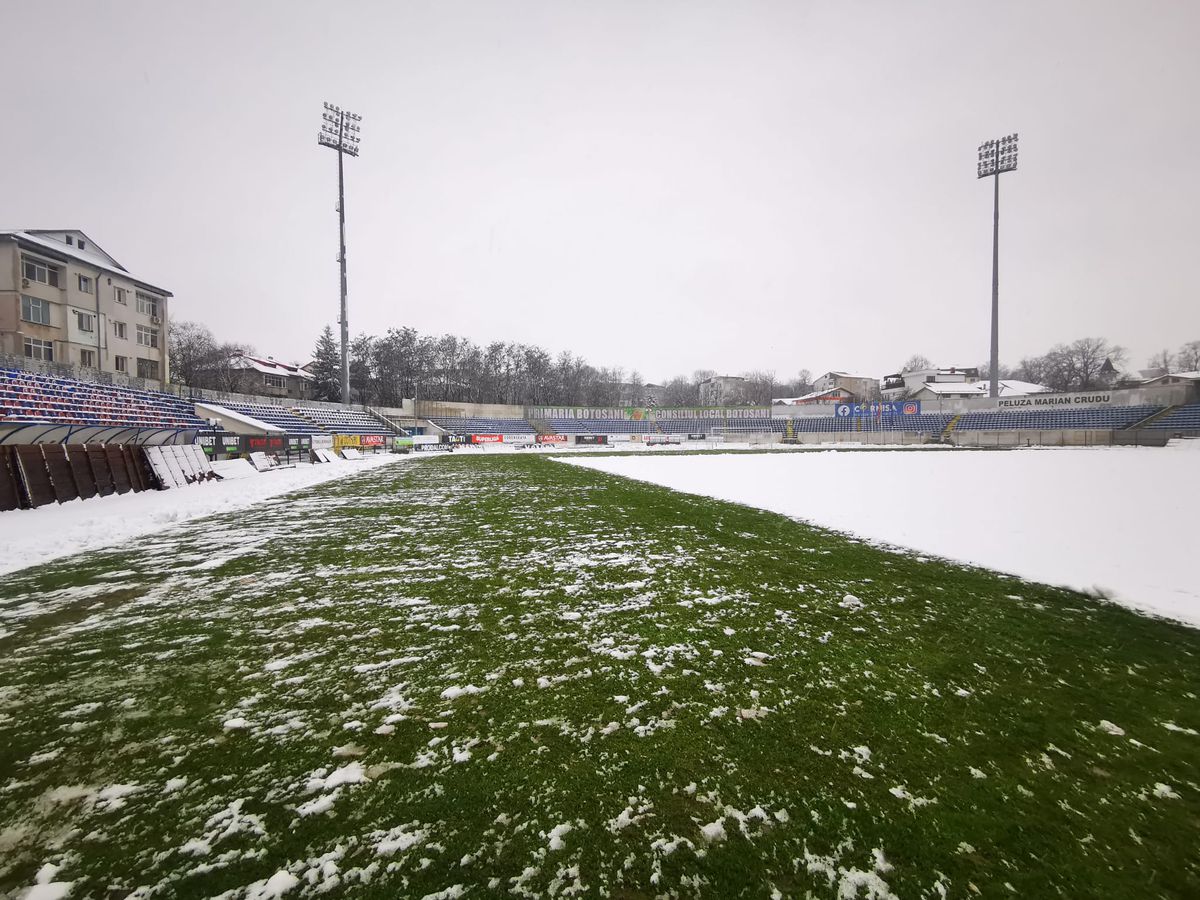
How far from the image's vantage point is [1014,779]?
7.51ft

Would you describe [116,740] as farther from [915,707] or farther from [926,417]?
[926,417]

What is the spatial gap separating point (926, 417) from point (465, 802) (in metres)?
69.9

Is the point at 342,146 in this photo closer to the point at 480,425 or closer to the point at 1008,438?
the point at 480,425

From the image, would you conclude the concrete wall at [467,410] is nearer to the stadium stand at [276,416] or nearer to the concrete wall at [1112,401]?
the stadium stand at [276,416]

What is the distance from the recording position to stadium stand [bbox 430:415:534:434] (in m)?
58.7

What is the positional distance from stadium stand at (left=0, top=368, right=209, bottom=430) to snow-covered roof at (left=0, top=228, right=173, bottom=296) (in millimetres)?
17673

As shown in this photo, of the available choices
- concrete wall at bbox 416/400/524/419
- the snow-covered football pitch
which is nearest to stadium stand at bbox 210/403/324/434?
concrete wall at bbox 416/400/524/419

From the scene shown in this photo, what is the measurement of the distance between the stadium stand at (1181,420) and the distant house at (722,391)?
73085 mm

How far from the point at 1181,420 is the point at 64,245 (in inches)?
3776

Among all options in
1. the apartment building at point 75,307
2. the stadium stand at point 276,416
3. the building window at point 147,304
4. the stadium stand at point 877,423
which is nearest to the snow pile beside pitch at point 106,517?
the stadium stand at point 276,416

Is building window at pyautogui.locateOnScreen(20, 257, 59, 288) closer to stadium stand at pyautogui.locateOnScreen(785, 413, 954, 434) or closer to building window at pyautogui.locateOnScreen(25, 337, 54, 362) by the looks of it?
building window at pyautogui.locateOnScreen(25, 337, 54, 362)

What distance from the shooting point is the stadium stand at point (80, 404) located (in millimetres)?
16700

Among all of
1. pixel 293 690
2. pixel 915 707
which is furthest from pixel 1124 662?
pixel 293 690

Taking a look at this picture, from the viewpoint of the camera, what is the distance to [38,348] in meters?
34.2
